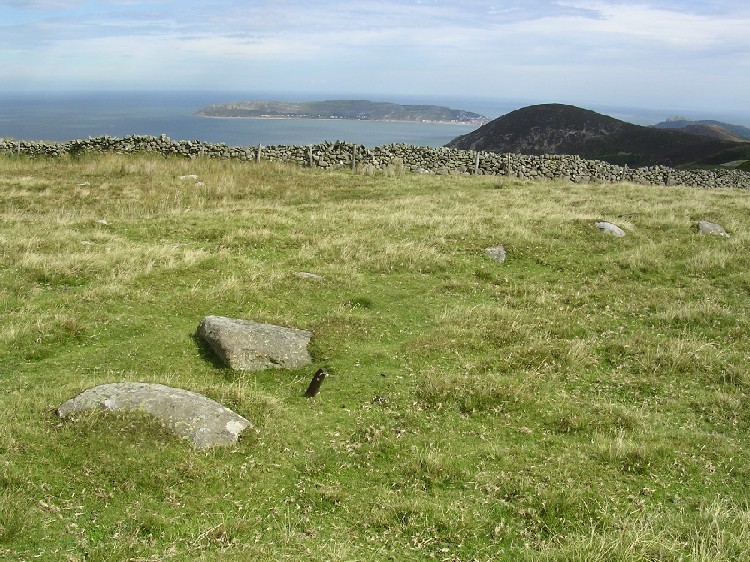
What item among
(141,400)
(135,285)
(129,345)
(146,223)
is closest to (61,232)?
(146,223)

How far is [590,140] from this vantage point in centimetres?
11019

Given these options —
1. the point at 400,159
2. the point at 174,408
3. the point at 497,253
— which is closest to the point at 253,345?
the point at 174,408

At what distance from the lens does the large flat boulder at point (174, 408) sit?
7.87m

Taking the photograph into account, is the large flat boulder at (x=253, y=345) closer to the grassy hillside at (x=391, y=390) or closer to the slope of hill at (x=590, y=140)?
the grassy hillside at (x=391, y=390)

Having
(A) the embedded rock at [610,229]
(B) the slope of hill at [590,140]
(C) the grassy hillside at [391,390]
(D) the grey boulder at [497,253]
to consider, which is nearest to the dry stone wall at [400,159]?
(C) the grassy hillside at [391,390]

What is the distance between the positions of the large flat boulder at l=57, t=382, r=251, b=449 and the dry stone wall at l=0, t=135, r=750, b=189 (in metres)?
32.5

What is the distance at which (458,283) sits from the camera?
15664mm

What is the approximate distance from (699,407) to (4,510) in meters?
10.3

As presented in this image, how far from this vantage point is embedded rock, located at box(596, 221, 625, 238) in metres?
20.8

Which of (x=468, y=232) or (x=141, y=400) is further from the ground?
(x=468, y=232)

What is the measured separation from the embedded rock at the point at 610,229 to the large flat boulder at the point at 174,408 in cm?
1680

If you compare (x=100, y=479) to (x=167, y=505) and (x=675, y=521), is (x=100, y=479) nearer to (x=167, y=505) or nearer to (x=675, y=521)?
(x=167, y=505)

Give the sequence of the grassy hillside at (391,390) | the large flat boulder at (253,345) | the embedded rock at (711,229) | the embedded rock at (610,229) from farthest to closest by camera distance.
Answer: the embedded rock at (711,229) → the embedded rock at (610,229) → the large flat boulder at (253,345) → the grassy hillside at (391,390)

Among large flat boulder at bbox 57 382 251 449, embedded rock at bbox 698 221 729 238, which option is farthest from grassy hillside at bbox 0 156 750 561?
embedded rock at bbox 698 221 729 238
